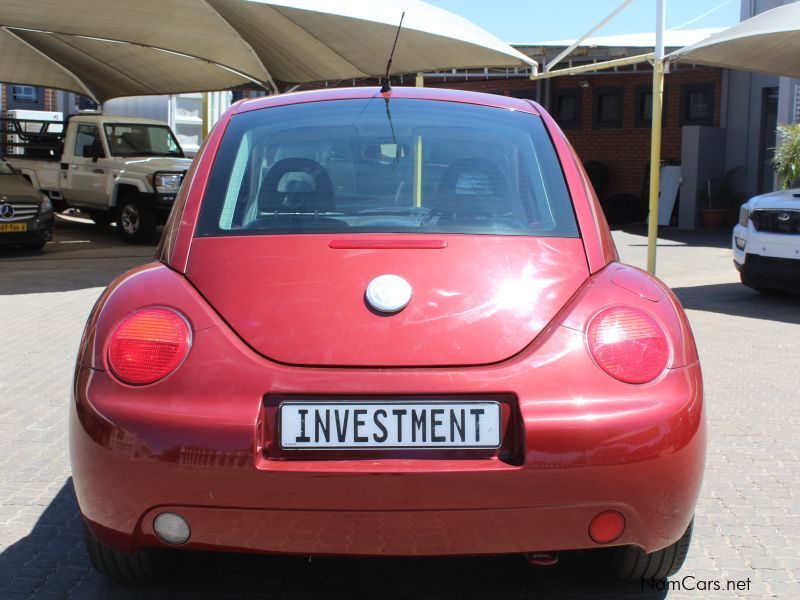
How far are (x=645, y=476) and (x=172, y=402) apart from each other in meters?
1.18

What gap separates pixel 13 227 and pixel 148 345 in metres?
13.0

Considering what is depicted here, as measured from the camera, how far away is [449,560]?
348 centimetres

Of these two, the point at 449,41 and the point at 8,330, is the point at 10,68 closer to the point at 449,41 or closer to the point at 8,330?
the point at 449,41

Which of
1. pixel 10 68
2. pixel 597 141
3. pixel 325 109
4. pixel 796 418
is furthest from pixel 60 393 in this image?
pixel 597 141

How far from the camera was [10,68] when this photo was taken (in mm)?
20781

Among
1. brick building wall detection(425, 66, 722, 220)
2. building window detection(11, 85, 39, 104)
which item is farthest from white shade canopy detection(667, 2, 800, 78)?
building window detection(11, 85, 39, 104)

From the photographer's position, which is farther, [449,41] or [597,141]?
[597,141]

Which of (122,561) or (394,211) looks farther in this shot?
(394,211)

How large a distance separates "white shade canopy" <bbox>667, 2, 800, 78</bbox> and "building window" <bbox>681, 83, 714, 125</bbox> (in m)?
11.9

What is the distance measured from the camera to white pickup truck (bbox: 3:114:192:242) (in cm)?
1652

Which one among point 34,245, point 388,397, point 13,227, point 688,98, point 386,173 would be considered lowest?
point 34,245

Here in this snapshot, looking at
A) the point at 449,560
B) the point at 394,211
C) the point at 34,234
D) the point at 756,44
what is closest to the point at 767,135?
the point at 756,44

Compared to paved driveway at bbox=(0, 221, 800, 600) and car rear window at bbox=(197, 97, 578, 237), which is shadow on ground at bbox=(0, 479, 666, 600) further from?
car rear window at bbox=(197, 97, 578, 237)

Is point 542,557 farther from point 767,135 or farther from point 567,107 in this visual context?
point 567,107
